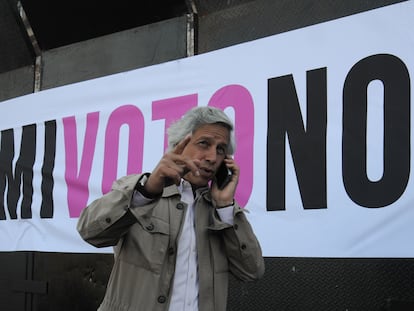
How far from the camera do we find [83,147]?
131 inches

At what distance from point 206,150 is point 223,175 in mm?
102

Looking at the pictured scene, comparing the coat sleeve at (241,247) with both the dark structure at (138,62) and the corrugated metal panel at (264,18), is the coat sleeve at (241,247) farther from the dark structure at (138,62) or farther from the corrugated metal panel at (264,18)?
the corrugated metal panel at (264,18)

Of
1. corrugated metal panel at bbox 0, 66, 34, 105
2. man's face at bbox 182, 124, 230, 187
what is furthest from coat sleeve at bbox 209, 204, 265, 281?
corrugated metal panel at bbox 0, 66, 34, 105

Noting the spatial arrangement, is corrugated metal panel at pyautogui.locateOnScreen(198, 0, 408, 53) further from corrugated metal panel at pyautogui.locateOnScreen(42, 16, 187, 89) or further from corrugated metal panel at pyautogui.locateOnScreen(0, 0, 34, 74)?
corrugated metal panel at pyautogui.locateOnScreen(0, 0, 34, 74)

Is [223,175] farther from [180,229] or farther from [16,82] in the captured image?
[16,82]

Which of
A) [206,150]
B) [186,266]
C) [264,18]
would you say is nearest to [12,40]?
[264,18]

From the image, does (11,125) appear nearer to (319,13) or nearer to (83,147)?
(83,147)

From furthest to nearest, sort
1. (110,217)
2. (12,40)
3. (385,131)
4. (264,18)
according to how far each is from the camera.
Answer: (12,40) → (264,18) → (385,131) → (110,217)

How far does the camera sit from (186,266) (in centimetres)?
156

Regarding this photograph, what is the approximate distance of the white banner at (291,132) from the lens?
2.24 m

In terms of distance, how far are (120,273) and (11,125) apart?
2.61 meters

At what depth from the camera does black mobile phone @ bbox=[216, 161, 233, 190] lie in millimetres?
1629

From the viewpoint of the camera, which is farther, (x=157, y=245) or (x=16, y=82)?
(x=16, y=82)

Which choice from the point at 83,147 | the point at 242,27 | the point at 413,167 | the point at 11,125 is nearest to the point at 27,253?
the point at 11,125
